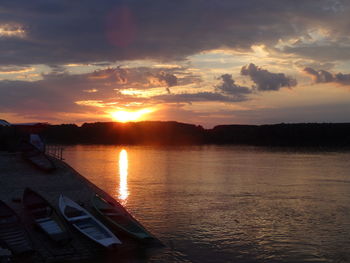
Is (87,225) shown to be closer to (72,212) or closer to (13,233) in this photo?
(72,212)

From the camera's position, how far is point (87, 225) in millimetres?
20656

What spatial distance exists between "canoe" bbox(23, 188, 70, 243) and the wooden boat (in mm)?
9965

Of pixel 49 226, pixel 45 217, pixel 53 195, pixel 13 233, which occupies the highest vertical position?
pixel 53 195

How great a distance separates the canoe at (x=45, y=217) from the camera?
63.1 feet

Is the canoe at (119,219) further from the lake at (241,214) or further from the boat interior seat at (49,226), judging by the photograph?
the boat interior seat at (49,226)

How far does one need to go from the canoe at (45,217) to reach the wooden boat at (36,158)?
32.7 ft

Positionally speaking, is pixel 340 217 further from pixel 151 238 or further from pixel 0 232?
pixel 0 232

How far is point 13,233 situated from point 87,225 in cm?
340

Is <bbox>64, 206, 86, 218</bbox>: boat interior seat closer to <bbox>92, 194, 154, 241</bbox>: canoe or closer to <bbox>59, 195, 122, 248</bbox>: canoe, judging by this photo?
<bbox>59, 195, 122, 248</bbox>: canoe

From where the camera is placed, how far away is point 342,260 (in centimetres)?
2056

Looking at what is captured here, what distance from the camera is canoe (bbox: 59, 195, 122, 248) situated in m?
19.2

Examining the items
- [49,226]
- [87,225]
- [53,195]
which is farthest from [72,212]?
[53,195]

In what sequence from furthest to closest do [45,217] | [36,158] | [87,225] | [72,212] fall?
1. [36,158]
2. [72,212]
3. [45,217]
4. [87,225]

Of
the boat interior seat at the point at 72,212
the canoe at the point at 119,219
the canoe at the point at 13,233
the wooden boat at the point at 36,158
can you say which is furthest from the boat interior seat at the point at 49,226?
the wooden boat at the point at 36,158
